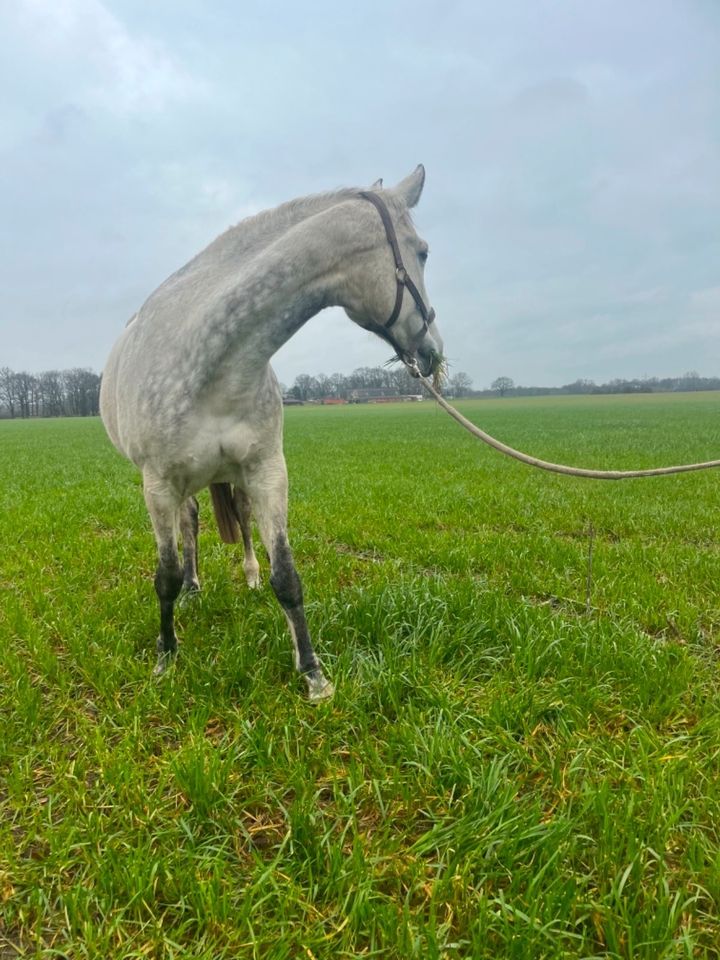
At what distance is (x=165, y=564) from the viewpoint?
11.1 feet

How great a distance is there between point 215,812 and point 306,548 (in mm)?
3899

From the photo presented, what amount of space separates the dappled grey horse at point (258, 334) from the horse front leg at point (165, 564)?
0.01 m

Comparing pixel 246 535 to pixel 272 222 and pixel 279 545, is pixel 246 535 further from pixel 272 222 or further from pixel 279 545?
pixel 272 222

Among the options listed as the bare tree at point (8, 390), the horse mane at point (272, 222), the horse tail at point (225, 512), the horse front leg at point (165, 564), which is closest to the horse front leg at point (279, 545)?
the horse front leg at point (165, 564)

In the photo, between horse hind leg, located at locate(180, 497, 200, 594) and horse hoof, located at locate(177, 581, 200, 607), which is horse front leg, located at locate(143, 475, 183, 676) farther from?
horse hind leg, located at locate(180, 497, 200, 594)

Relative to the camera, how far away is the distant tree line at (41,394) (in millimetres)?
103250

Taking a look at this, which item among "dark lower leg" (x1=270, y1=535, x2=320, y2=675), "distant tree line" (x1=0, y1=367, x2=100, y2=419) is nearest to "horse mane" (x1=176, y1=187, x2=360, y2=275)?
"dark lower leg" (x1=270, y1=535, x2=320, y2=675)

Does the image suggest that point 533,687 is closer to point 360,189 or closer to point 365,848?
point 365,848

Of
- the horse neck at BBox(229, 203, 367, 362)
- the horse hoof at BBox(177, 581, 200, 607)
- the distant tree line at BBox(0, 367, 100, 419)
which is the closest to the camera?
the horse neck at BBox(229, 203, 367, 362)

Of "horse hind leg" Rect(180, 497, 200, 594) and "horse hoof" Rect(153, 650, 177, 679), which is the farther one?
"horse hind leg" Rect(180, 497, 200, 594)

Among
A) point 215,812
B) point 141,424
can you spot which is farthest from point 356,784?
point 141,424

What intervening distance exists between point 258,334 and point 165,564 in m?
1.56

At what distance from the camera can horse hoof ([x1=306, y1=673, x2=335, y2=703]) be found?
9.45ft

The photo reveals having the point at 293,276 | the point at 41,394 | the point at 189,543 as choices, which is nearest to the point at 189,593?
the point at 189,543
